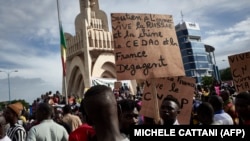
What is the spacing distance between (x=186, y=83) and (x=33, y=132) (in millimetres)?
2428

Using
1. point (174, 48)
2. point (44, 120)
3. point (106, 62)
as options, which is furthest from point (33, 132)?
point (106, 62)

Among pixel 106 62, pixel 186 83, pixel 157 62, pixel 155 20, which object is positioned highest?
pixel 106 62

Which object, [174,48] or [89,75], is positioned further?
[89,75]

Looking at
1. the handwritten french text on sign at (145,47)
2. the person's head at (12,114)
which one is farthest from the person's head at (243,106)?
the person's head at (12,114)

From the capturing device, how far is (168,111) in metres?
3.86

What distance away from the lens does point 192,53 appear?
89.5 m

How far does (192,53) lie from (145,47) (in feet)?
284

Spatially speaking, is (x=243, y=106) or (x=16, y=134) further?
(x=16, y=134)

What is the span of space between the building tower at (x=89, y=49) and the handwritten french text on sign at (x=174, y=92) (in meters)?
26.4

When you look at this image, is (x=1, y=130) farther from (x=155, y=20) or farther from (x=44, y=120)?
A: (x=155, y=20)

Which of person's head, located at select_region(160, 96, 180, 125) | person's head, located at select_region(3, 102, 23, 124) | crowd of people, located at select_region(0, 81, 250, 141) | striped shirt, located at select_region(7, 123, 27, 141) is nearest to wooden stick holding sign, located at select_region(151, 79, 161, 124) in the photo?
crowd of people, located at select_region(0, 81, 250, 141)

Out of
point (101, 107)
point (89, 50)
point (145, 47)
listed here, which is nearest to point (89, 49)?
point (89, 50)

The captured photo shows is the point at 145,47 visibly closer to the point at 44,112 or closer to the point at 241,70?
the point at 44,112

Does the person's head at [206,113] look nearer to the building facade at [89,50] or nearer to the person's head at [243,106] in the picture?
the person's head at [243,106]
